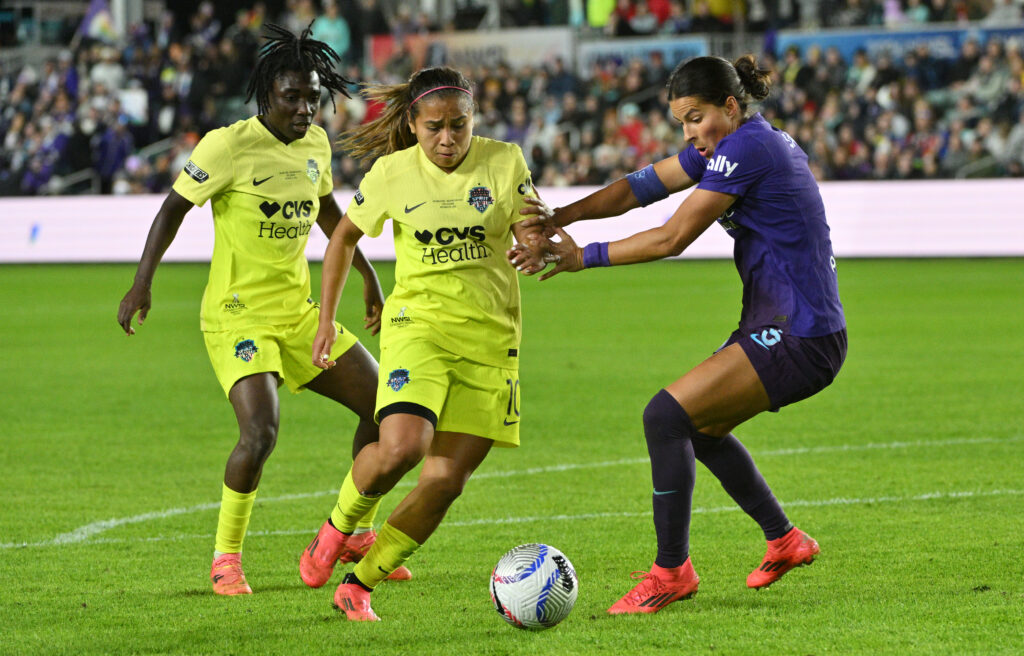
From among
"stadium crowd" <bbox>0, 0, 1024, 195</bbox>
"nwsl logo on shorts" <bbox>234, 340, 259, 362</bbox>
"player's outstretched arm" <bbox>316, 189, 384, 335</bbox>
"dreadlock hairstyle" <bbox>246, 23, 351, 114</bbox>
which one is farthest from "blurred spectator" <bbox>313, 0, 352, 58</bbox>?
"nwsl logo on shorts" <bbox>234, 340, 259, 362</bbox>

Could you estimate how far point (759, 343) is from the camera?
4945mm

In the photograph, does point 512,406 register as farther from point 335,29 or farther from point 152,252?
point 335,29

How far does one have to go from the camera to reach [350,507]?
516 centimetres

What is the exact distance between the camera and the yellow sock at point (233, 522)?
5.48 metres

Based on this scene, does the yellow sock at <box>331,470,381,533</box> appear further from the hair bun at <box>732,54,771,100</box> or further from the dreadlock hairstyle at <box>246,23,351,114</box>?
the hair bun at <box>732,54,771,100</box>

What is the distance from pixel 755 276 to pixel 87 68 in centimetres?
2539

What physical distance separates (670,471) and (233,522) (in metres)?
1.75

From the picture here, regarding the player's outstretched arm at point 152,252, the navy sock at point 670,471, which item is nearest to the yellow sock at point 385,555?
the navy sock at point 670,471

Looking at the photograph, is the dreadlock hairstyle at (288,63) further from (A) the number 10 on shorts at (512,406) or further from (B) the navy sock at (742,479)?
(B) the navy sock at (742,479)

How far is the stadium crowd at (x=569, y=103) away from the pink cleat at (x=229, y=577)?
18202mm

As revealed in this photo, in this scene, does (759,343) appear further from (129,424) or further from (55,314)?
(55,314)

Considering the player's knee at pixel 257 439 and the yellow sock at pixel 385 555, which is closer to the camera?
the yellow sock at pixel 385 555

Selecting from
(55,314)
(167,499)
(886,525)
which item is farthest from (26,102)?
(886,525)

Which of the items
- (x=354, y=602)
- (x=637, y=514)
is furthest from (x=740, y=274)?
(x=637, y=514)
